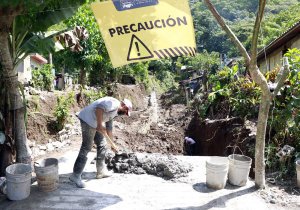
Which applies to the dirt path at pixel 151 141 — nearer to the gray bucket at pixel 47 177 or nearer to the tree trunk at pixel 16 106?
the tree trunk at pixel 16 106

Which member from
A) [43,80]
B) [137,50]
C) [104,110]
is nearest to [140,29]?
[137,50]

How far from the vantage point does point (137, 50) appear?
4629 millimetres

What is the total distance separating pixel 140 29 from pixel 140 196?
270 cm

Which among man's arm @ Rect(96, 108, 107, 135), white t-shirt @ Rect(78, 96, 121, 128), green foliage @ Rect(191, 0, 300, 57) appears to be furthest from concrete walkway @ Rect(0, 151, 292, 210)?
green foliage @ Rect(191, 0, 300, 57)

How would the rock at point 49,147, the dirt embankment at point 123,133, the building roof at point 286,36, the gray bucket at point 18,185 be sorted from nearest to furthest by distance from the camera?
the gray bucket at point 18,185
the rock at point 49,147
the dirt embankment at point 123,133
the building roof at point 286,36

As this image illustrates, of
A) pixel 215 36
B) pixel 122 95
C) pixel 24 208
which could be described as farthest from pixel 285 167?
pixel 215 36

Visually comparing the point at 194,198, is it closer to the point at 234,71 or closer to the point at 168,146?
the point at 168,146

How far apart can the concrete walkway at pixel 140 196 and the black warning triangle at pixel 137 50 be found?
7.53 feet

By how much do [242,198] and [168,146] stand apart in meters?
6.21

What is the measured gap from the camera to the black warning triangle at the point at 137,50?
4.62 metres

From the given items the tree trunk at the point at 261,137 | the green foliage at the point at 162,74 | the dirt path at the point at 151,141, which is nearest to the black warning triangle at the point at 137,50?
the tree trunk at the point at 261,137

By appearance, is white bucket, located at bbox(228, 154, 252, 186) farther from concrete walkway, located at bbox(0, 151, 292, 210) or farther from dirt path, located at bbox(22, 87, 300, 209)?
dirt path, located at bbox(22, 87, 300, 209)

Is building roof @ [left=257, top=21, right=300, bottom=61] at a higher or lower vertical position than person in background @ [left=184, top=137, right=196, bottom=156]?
higher

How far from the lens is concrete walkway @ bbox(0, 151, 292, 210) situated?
16.6ft
